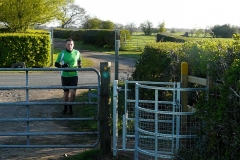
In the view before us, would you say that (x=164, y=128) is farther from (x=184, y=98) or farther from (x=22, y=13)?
(x=22, y=13)

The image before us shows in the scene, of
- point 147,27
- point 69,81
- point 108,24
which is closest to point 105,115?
point 69,81

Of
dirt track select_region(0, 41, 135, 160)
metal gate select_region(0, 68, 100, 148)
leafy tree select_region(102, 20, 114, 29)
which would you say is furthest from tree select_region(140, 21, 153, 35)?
dirt track select_region(0, 41, 135, 160)

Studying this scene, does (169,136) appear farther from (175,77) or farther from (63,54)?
(63,54)

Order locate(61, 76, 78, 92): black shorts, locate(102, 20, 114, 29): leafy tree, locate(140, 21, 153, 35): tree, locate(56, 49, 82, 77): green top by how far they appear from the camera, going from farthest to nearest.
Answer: locate(140, 21, 153, 35): tree → locate(102, 20, 114, 29): leafy tree → locate(61, 76, 78, 92): black shorts → locate(56, 49, 82, 77): green top

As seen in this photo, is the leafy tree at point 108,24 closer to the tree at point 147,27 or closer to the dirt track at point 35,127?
the tree at point 147,27

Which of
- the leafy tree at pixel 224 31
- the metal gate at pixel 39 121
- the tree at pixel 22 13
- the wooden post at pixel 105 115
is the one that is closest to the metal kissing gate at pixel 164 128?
the wooden post at pixel 105 115

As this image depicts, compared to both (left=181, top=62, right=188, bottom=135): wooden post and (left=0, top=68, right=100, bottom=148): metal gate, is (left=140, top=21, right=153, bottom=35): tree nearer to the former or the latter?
(left=0, top=68, right=100, bottom=148): metal gate

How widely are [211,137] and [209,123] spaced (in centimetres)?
16

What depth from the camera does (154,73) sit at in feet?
35.0

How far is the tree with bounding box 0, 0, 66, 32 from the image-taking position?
28078 mm

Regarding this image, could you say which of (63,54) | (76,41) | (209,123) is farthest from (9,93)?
(76,41)

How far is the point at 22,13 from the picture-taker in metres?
28.4

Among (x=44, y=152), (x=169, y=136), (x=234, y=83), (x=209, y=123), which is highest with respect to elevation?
(x=234, y=83)

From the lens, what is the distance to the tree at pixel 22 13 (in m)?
28.1
